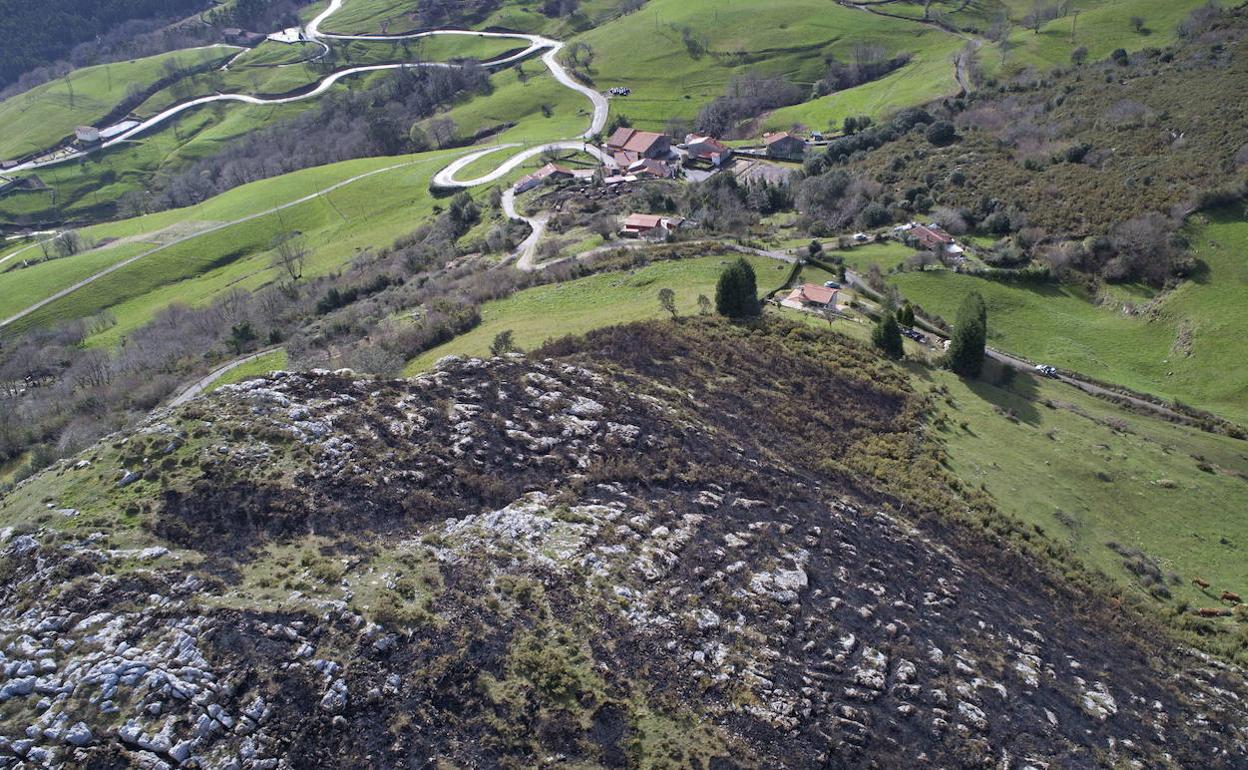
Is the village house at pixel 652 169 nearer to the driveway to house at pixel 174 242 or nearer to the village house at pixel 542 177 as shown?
the village house at pixel 542 177

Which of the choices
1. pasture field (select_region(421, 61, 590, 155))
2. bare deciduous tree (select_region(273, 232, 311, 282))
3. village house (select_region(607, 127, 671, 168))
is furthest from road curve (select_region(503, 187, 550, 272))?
pasture field (select_region(421, 61, 590, 155))

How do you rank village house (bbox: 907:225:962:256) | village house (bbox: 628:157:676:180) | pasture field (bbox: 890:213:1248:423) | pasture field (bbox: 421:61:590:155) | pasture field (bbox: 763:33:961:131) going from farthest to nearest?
pasture field (bbox: 421:61:590:155)
pasture field (bbox: 763:33:961:131)
village house (bbox: 628:157:676:180)
village house (bbox: 907:225:962:256)
pasture field (bbox: 890:213:1248:423)

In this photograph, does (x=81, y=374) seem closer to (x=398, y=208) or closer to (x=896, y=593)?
(x=398, y=208)

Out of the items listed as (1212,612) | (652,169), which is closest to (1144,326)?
(1212,612)

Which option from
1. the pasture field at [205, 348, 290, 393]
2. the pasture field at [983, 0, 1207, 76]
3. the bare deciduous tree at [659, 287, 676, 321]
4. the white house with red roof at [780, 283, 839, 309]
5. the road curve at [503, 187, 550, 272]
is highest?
the pasture field at [983, 0, 1207, 76]

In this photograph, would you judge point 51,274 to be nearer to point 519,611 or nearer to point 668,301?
point 668,301

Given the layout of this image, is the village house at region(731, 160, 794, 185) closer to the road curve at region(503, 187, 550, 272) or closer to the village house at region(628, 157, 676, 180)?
the village house at region(628, 157, 676, 180)
